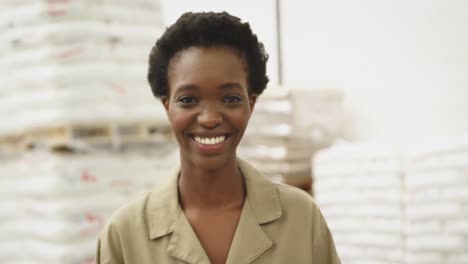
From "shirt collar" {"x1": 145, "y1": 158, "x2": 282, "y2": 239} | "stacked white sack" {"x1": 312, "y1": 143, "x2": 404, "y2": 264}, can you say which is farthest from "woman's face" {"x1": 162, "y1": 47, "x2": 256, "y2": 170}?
"stacked white sack" {"x1": 312, "y1": 143, "x2": 404, "y2": 264}

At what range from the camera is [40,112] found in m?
3.68

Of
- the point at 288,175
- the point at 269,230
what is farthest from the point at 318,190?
the point at 269,230

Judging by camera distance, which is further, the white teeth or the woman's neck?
the woman's neck

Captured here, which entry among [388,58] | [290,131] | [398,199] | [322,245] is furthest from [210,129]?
[388,58]

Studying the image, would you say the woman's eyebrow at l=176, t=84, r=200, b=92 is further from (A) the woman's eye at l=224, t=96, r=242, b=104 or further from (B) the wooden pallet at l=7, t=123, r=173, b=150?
(B) the wooden pallet at l=7, t=123, r=173, b=150

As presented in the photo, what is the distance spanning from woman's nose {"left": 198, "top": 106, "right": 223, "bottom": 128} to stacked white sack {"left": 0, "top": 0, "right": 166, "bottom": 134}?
205cm

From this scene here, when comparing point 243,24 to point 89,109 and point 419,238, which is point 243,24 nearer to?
point 89,109

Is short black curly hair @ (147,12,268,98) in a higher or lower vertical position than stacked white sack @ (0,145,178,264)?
higher

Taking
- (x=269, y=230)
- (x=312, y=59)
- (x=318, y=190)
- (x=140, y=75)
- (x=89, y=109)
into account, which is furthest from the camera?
(x=312, y=59)

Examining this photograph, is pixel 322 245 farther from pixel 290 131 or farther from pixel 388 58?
pixel 388 58

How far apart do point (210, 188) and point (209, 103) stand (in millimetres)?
279

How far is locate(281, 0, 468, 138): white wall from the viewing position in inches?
189

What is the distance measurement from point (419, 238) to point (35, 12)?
8.75 feet

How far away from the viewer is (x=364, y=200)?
4.09 meters
